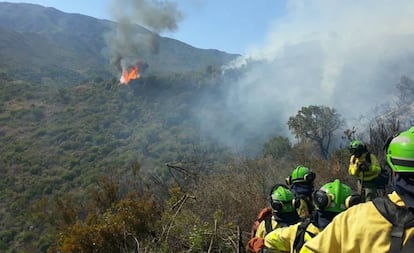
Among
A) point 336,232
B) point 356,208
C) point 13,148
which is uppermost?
point 356,208

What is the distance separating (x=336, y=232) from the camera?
1.86 m

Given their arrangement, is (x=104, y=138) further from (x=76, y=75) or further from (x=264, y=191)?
(x=76, y=75)

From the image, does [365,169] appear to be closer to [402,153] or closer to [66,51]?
[402,153]

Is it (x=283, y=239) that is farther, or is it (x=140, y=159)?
(x=140, y=159)

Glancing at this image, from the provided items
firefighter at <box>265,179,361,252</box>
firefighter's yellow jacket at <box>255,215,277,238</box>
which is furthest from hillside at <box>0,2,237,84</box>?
firefighter at <box>265,179,361,252</box>

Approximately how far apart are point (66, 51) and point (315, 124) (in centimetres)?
10479

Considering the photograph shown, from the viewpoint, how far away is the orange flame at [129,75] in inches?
2401

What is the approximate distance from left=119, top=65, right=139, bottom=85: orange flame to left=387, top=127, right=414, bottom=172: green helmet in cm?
5911

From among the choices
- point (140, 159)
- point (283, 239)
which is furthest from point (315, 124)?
point (283, 239)

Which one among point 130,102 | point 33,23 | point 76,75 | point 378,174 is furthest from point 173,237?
point 33,23

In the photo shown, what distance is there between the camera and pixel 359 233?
5.80 feet

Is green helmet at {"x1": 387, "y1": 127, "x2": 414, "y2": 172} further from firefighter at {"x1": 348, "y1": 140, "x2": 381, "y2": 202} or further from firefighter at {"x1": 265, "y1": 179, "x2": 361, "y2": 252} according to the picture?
firefighter at {"x1": 348, "y1": 140, "x2": 381, "y2": 202}

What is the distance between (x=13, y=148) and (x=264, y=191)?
110 feet

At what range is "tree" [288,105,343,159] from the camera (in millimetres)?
30312
